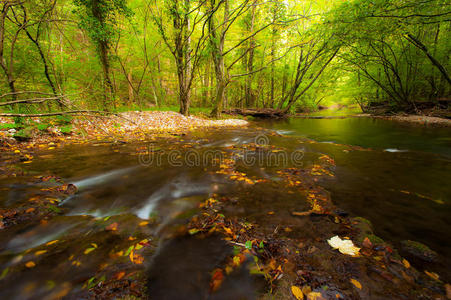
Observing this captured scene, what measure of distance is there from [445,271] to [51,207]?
378 cm

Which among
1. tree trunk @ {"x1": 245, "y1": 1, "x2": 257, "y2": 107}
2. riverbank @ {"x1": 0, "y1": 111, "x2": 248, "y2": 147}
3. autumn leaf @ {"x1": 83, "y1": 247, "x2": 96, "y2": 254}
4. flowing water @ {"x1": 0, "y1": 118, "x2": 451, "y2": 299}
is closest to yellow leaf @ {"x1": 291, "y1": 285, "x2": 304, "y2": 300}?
flowing water @ {"x1": 0, "y1": 118, "x2": 451, "y2": 299}

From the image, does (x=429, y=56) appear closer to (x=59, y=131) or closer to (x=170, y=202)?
(x=170, y=202)

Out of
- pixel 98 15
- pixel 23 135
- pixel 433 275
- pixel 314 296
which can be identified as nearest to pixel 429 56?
pixel 433 275

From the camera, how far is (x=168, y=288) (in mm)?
1170

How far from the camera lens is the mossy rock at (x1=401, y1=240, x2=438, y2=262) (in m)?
1.39

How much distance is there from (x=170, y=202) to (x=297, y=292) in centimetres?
172

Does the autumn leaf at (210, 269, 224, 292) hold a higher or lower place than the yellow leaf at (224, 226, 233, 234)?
lower

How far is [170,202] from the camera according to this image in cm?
230

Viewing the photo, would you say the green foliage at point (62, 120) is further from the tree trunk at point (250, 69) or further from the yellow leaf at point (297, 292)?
the tree trunk at point (250, 69)

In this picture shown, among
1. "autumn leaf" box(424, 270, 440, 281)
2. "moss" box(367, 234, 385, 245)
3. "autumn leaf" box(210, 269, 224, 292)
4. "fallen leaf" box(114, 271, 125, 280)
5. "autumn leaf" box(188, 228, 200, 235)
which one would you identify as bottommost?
"autumn leaf" box(424, 270, 440, 281)

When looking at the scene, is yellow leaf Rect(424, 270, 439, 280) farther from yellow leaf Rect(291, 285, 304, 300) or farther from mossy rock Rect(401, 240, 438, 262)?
yellow leaf Rect(291, 285, 304, 300)

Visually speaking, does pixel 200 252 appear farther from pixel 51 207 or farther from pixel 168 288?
pixel 51 207

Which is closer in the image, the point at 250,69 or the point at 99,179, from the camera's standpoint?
the point at 99,179

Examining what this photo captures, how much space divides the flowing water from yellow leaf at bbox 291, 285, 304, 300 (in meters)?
0.28
